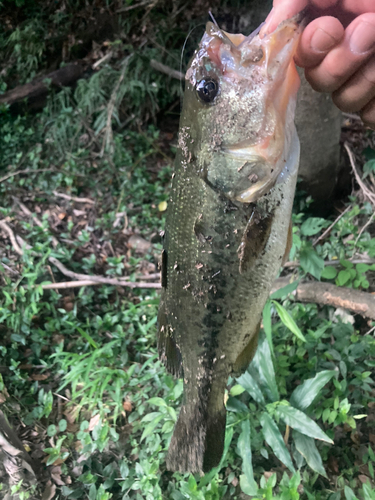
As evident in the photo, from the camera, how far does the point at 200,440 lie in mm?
1607

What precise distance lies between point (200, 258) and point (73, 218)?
316cm

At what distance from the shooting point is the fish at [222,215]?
118 cm

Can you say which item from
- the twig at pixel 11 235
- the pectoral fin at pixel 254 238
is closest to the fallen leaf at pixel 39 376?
the twig at pixel 11 235

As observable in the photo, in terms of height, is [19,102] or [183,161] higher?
[183,161]

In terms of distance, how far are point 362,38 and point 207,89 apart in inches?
19.8

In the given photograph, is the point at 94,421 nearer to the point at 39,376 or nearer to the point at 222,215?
the point at 39,376

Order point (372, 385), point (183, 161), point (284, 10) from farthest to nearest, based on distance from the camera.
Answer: point (372, 385) → point (183, 161) → point (284, 10)

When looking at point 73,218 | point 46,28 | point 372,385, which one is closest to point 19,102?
point 46,28

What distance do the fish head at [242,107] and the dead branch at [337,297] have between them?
158 centimetres

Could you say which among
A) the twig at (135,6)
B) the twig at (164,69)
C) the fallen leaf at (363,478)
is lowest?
the fallen leaf at (363,478)

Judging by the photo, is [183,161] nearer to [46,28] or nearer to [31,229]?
[31,229]

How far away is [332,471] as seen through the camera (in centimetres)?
205

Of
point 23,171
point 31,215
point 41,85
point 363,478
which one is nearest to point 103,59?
point 41,85

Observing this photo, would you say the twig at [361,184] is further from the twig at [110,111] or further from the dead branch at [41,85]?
the dead branch at [41,85]
